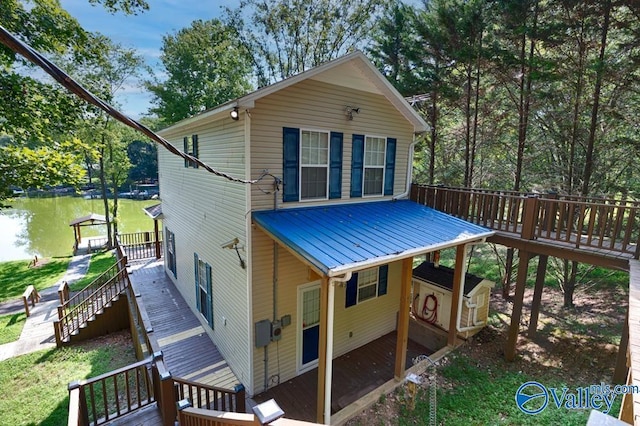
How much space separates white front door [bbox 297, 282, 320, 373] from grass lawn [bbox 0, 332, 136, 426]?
5.39 metres

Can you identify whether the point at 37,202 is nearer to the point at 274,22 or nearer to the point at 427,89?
the point at 274,22

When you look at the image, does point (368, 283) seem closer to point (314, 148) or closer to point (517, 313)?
point (517, 313)

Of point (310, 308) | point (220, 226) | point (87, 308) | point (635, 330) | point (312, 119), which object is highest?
point (312, 119)

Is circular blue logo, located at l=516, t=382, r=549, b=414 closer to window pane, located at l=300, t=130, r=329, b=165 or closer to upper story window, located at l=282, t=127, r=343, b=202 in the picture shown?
upper story window, located at l=282, t=127, r=343, b=202

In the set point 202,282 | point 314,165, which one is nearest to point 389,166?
point 314,165

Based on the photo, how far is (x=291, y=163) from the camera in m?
6.52

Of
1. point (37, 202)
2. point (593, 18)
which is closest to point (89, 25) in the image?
point (593, 18)

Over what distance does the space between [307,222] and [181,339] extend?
5235 millimetres

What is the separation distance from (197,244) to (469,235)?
24.0 ft

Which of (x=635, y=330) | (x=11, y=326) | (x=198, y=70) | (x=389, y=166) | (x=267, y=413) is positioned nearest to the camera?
(x=267, y=413)

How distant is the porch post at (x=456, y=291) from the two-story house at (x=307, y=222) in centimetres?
69

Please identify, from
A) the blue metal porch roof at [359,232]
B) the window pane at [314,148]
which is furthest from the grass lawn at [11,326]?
the window pane at [314,148]

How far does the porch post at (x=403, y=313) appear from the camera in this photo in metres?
6.17

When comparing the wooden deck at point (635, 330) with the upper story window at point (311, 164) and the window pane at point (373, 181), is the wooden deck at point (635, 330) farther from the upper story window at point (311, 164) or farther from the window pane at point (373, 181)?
the upper story window at point (311, 164)
